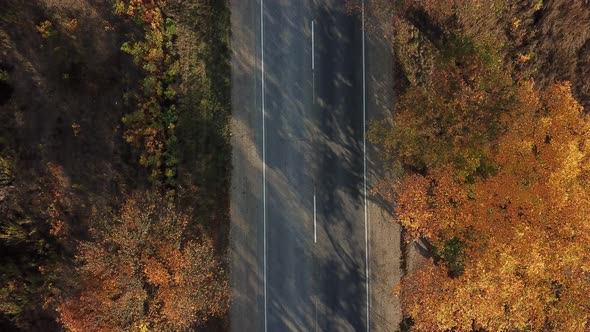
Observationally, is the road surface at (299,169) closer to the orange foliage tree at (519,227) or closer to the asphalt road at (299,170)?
the asphalt road at (299,170)

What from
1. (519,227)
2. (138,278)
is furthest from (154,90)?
(519,227)

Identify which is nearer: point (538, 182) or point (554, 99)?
point (538, 182)

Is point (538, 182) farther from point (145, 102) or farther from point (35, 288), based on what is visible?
point (35, 288)

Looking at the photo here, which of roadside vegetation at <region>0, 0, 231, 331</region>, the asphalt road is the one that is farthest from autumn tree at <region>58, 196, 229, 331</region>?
the asphalt road

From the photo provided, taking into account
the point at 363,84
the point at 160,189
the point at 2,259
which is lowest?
the point at 2,259

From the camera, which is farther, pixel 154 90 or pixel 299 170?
pixel 299 170

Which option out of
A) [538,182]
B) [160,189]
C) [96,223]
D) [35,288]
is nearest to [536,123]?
[538,182]

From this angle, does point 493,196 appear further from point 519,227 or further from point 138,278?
point 138,278
